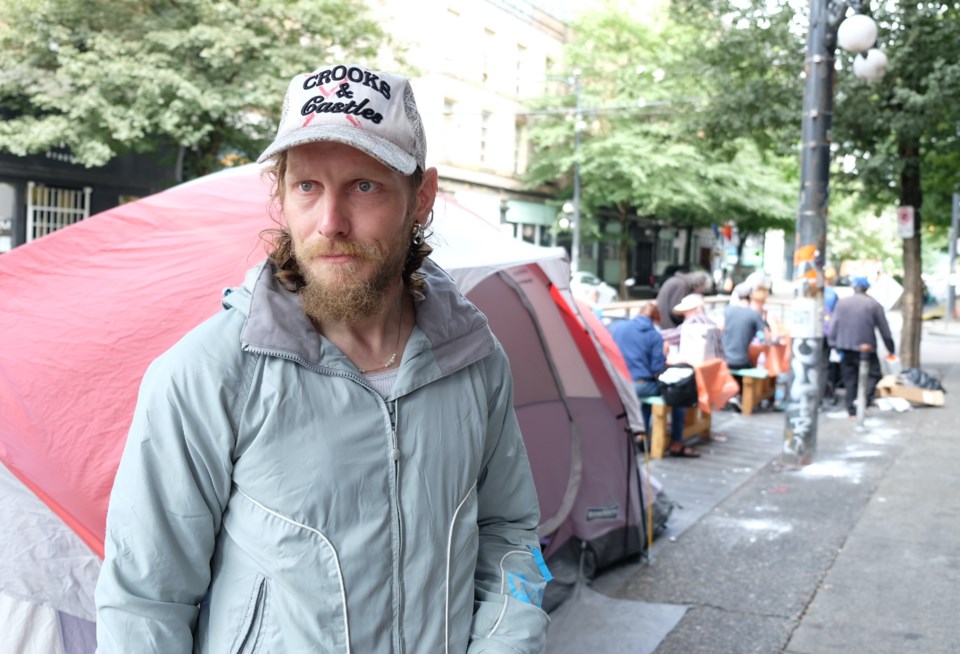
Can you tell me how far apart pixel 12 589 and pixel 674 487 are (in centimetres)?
600

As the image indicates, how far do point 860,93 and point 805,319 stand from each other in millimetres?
6016

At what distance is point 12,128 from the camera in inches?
696

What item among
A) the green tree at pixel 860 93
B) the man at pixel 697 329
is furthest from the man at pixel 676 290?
the green tree at pixel 860 93

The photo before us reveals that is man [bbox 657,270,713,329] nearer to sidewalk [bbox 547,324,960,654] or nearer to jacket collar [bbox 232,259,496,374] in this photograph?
sidewalk [bbox 547,324,960,654]

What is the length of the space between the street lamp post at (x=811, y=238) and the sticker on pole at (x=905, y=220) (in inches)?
256

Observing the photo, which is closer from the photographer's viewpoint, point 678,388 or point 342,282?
point 342,282

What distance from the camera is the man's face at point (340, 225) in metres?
1.84

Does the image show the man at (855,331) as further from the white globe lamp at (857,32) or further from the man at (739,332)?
the white globe lamp at (857,32)

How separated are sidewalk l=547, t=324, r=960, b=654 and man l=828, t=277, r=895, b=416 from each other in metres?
2.43

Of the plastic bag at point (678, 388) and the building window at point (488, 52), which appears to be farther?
the building window at point (488, 52)

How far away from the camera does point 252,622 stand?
1.71 metres

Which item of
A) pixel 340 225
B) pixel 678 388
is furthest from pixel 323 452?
pixel 678 388

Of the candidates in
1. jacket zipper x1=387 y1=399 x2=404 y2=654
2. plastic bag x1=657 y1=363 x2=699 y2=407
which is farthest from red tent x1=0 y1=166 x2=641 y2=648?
plastic bag x1=657 y1=363 x2=699 y2=407

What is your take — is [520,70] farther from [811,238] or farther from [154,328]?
[154,328]
